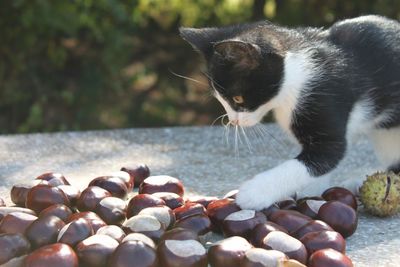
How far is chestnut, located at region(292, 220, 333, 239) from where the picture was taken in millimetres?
1963

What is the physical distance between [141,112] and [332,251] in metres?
3.12

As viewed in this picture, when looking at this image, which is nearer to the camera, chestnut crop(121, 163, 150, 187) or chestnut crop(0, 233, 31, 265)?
chestnut crop(0, 233, 31, 265)

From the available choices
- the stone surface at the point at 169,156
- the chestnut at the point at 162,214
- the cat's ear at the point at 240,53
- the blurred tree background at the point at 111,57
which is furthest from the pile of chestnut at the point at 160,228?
the blurred tree background at the point at 111,57

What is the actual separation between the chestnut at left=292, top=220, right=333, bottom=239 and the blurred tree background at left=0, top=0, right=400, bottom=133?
2.45 m

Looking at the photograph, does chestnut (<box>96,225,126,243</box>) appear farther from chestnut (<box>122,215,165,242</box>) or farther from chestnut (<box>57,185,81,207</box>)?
Answer: chestnut (<box>57,185,81,207</box>)

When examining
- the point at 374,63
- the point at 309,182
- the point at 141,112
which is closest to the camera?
the point at 309,182

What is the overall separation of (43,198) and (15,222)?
0.20 m

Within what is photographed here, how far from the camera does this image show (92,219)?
197cm

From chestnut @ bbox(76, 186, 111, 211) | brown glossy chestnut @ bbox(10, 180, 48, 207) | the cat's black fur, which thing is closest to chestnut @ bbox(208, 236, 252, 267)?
chestnut @ bbox(76, 186, 111, 211)

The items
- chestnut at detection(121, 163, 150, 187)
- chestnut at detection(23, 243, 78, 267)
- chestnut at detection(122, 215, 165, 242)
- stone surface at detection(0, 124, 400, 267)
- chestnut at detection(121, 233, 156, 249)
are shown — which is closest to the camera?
chestnut at detection(23, 243, 78, 267)

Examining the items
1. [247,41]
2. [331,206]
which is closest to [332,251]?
[331,206]

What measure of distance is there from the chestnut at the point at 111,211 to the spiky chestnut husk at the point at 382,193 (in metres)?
0.78

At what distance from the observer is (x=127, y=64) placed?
4.75m

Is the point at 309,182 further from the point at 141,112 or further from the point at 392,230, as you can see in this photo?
the point at 141,112
